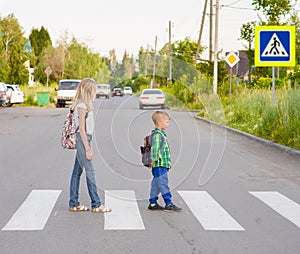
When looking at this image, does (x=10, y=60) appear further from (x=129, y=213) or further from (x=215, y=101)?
(x=129, y=213)

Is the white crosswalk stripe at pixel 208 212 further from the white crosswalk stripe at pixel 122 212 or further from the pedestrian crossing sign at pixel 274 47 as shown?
the pedestrian crossing sign at pixel 274 47

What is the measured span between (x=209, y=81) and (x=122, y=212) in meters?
28.4

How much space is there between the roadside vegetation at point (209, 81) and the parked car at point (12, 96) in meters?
2.42

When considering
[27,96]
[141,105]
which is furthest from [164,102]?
[27,96]

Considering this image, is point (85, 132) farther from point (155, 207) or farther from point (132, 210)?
point (155, 207)

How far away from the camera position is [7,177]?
10.4 meters

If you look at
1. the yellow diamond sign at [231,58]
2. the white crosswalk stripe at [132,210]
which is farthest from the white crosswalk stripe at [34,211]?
the yellow diamond sign at [231,58]

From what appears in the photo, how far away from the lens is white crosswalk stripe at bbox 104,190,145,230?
688 centimetres

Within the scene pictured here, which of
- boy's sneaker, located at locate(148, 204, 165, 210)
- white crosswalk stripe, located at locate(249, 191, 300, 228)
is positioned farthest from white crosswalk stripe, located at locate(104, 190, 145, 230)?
white crosswalk stripe, located at locate(249, 191, 300, 228)

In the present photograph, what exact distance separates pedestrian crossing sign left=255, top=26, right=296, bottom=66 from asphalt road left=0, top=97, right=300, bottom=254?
3.33 m

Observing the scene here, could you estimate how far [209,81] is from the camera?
3559 centimetres

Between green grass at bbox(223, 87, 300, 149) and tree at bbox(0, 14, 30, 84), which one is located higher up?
tree at bbox(0, 14, 30, 84)

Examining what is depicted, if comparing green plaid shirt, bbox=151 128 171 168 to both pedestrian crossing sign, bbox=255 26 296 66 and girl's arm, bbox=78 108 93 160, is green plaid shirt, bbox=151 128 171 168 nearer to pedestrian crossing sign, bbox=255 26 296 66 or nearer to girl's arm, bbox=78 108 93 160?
girl's arm, bbox=78 108 93 160

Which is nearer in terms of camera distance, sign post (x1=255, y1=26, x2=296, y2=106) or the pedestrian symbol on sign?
sign post (x1=255, y1=26, x2=296, y2=106)
